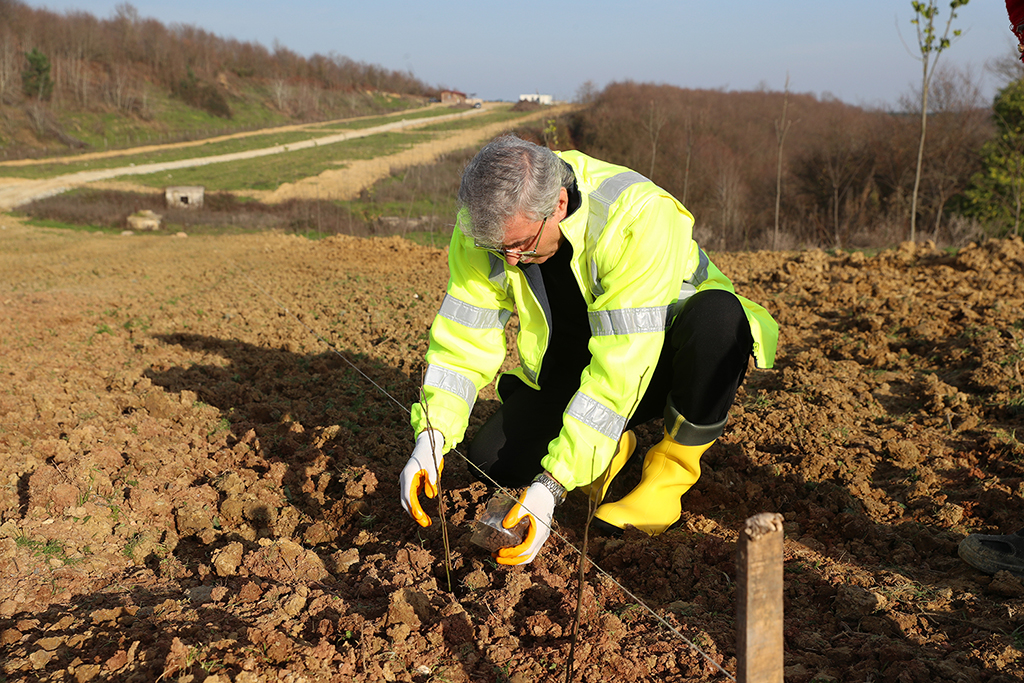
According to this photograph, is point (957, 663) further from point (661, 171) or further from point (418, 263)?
point (661, 171)

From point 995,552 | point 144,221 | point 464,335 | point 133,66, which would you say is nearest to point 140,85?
point 133,66

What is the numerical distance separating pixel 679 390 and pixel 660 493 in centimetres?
40

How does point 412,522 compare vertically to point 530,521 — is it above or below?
below

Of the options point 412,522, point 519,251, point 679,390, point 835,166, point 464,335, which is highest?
point 835,166

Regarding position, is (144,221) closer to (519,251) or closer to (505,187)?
(519,251)

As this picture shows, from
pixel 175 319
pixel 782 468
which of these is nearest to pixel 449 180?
pixel 175 319

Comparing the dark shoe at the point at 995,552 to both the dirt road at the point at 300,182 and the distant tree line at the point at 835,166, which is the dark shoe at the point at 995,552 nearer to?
the distant tree line at the point at 835,166

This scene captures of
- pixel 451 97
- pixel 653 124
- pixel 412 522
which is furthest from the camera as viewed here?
pixel 451 97

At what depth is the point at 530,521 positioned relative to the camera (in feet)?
6.31

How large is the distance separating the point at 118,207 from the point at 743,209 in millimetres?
17069

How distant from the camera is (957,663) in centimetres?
170

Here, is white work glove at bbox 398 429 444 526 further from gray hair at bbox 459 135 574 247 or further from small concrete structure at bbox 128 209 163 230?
small concrete structure at bbox 128 209 163 230

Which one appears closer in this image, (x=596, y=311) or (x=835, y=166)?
(x=596, y=311)

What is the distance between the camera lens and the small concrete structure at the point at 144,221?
10.9m
